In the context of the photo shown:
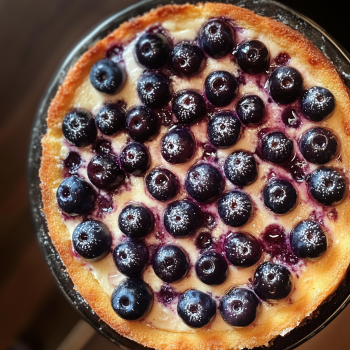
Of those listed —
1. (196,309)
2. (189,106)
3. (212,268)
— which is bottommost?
(196,309)

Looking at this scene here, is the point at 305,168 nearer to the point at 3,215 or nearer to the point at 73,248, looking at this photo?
the point at 73,248

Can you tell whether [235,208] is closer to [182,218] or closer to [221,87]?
[182,218]

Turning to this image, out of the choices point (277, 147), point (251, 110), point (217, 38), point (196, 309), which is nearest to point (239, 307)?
point (196, 309)

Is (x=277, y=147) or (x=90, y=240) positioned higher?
(x=277, y=147)

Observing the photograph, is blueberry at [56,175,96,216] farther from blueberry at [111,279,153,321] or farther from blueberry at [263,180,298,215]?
blueberry at [263,180,298,215]

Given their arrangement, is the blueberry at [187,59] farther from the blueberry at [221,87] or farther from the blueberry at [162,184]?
the blueberry at [162,184]

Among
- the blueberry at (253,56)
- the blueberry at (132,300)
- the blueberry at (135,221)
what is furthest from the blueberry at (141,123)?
the blueberry at (132,300)

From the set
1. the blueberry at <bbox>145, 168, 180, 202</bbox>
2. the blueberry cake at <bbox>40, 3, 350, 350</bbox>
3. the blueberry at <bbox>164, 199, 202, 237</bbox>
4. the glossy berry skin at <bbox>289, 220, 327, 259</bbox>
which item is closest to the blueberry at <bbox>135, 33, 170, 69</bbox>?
the blueberry cake at <bbox>40, 3, 350, 350</bbox>

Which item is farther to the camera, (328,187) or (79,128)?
(79,128)
